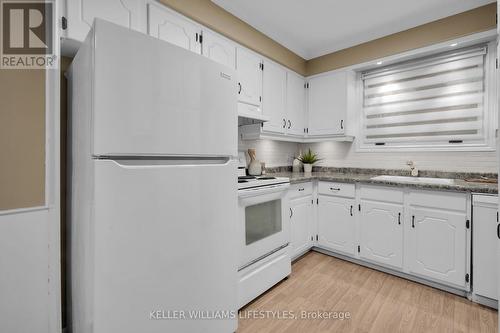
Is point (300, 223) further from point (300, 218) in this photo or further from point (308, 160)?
point (308, 160)

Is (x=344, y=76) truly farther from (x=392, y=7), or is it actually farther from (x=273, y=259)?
(x=273, y=259)

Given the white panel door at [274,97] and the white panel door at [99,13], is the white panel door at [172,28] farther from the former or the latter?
the white panel door at [274,97]

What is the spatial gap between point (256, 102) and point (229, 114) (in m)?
1.25

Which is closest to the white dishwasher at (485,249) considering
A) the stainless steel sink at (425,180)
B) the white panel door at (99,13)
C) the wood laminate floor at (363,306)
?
the wood laminate floor at (363,306)

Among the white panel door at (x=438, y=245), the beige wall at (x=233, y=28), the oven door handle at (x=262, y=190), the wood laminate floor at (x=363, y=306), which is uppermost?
the beige wall at (x=233, y=28)

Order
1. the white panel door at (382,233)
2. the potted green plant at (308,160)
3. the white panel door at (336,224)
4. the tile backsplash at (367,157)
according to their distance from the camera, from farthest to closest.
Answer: the potted green plant at (308,160)
the white panel door at (336,224)
the tile backsplash at (367,157)
the white panel door at (382,233)

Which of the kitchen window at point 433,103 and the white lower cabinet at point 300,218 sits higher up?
the kitchen window at point 433,103

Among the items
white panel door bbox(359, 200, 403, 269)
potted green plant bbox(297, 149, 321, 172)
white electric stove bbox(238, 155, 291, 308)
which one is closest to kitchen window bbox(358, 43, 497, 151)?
potted green plant bbox(297, 149, 321, 172)

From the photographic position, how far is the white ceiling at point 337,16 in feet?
7.39

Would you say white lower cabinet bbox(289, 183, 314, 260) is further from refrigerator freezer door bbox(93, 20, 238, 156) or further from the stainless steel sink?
refrigerator freezer door bbox(93, 20, 238, 156)

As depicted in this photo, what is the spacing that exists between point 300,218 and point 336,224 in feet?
1.42

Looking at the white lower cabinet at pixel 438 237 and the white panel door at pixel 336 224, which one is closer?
the white lower cabinet at pixel 438 237

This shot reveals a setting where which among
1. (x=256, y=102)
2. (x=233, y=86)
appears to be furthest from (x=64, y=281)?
(x=256, y=102)

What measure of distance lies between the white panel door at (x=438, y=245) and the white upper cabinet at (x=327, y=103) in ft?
4.34
